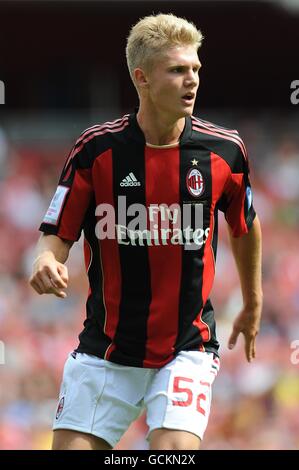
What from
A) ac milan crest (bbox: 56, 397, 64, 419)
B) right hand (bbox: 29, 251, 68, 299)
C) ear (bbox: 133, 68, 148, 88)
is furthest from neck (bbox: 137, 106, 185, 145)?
ac milan crest (bbox: 56, 397, 64, 419)

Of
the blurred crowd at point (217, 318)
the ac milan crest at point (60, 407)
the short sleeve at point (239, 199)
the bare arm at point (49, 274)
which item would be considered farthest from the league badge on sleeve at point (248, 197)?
the blurred crowd at point (217, 318)

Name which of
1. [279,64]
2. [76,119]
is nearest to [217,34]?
[279,64]

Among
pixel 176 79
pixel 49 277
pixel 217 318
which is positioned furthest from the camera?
pixel 217 318

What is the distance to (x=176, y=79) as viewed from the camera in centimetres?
443

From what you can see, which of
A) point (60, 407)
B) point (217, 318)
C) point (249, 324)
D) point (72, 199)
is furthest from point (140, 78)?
point (217, 318)

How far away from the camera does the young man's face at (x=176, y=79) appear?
4.42 m

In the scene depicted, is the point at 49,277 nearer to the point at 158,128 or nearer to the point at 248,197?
the point at 158,128

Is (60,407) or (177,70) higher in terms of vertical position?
(177,70)

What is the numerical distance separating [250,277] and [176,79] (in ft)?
3.47

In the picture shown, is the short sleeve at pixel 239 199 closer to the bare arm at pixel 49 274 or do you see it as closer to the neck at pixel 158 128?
the neck at pixel 158 128

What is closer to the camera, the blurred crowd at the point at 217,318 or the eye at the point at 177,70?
the eye at the point at 177,70

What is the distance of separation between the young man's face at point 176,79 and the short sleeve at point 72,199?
1.38 ft

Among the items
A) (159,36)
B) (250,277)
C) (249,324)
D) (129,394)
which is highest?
(159,36)

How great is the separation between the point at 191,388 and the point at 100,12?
38.3ft
